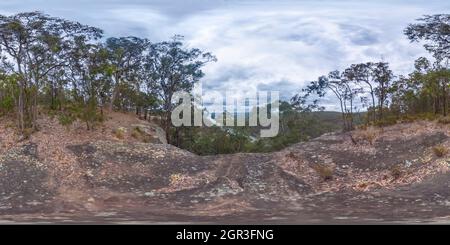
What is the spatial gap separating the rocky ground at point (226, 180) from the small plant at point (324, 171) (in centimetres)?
4

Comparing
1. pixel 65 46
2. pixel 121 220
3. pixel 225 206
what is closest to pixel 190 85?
pixel 65 46

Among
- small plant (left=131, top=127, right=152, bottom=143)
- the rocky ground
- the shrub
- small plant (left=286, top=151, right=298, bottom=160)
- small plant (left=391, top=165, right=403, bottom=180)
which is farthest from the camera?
small plant (left=131, top=127, right=152, bottom=143)

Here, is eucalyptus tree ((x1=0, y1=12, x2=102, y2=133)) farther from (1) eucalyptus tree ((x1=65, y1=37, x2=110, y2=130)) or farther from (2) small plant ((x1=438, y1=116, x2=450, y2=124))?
(2) small plant ((x1=438, y1=116, x2=450, y2=124))

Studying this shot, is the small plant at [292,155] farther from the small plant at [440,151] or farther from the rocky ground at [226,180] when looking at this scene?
the small plant at [440,151]

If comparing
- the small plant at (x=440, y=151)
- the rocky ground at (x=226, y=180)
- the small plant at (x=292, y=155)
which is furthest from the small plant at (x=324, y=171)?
the small plant at (x=440, y=151)

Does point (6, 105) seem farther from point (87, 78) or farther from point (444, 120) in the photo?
point (444, 120)

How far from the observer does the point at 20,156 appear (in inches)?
886

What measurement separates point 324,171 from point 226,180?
4.32m

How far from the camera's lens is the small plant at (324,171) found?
21.9 metres

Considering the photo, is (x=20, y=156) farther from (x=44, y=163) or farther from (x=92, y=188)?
(x=92, y=188)

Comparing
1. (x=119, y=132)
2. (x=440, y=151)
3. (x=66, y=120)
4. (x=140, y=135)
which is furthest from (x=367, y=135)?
(x=66, y=120)

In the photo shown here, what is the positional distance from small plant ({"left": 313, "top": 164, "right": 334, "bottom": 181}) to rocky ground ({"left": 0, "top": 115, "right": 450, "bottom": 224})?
0.04 meters

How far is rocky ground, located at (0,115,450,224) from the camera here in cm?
1652

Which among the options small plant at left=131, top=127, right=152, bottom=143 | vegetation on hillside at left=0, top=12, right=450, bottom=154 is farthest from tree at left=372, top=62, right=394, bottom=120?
small plant at left=131, top=127, right=152, bottom=143
